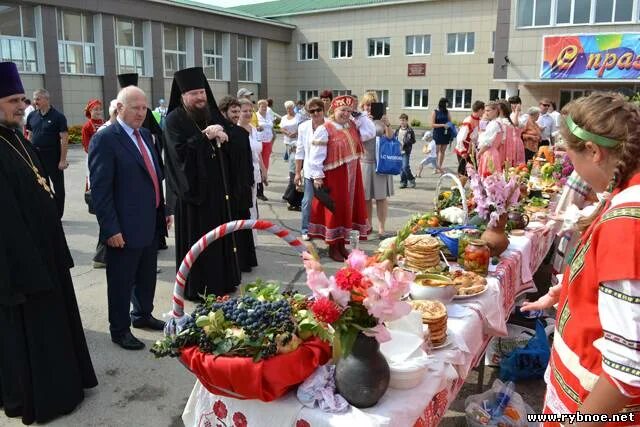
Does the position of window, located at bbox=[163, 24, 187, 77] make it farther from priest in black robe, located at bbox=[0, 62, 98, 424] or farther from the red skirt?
priest in black robe, located at bbox=[0, 62, 98, 424]

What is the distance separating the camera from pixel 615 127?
4.99 feet

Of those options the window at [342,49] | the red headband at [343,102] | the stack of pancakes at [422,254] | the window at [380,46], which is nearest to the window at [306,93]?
the window at [342,49]

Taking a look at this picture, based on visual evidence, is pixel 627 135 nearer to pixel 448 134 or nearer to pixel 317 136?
pixel 317 136

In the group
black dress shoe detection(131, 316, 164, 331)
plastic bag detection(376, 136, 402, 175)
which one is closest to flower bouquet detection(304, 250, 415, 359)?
black dress shoe detection(131, 316, 164, 331)

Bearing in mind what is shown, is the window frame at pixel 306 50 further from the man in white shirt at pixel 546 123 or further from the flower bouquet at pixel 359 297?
the flower bouquet at pixel 359 297

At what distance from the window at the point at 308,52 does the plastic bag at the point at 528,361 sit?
1454 inches

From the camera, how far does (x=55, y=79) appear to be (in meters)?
25.7

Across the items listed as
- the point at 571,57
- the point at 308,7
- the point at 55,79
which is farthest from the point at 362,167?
the point at 308,7

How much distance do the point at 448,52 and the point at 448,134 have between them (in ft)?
71.0

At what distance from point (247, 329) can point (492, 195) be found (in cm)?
235

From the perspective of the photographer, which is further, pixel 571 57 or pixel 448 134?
pixel 571 57

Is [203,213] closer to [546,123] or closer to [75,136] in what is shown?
[546,123]

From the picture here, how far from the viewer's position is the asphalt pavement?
324cm

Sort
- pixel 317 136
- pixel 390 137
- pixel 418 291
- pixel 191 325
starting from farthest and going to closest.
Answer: pixel 390 137 → pixel 317 136 → pixel 418 291 → pixel 191 325
